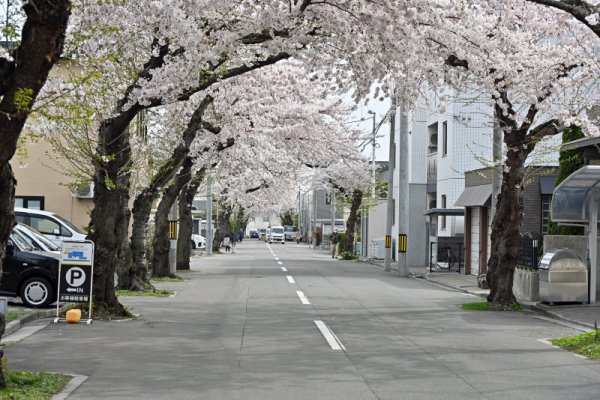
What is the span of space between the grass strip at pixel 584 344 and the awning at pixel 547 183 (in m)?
17.5

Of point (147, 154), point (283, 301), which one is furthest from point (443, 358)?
point (147, 154)

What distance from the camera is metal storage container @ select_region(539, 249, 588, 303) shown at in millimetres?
18375

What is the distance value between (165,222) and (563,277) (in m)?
14.2

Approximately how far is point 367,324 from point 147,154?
12.7 meters

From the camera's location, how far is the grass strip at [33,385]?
769 centimetres

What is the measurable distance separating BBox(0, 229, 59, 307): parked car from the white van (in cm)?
962

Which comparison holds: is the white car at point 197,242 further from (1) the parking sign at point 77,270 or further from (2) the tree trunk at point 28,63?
(2) the tree trunk at point 28,63

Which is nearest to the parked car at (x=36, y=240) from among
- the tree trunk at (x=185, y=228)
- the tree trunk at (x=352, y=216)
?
the tree trunk at (x=185, y=228)

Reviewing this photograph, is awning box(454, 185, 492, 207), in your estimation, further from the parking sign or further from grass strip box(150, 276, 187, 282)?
the parking sign

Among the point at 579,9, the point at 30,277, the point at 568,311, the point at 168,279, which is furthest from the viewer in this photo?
the point at 168,279

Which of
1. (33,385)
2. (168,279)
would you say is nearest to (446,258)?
(168,279)

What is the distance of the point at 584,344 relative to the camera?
12250mm

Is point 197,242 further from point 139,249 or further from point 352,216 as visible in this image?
point 139,249

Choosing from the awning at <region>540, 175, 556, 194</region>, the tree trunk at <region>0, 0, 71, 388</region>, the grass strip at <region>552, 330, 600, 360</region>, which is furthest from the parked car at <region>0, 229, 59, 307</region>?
the awning at <region>540, 175, 556, 194</region>
